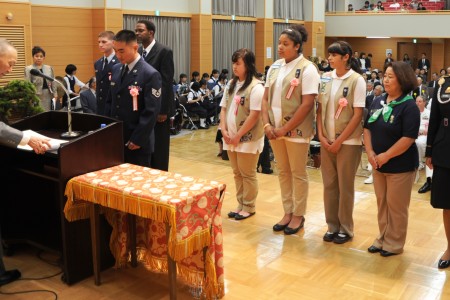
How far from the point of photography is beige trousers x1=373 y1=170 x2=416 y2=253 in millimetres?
3900

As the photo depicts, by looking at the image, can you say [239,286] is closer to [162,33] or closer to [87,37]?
[87,37]

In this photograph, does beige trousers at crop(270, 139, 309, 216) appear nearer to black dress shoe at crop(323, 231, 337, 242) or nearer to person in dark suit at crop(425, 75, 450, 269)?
black dress shoe at crop(323, 231, 337, 242)

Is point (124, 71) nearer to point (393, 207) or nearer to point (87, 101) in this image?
point (393, 207)

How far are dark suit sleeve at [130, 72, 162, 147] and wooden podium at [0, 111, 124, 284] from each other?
0.27 m

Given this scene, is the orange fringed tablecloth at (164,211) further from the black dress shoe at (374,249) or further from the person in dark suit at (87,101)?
the person in dark suit at (87,101)

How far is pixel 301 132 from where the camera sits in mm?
4355

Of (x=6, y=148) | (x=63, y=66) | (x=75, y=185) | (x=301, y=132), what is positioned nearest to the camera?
(x=75, y=185)

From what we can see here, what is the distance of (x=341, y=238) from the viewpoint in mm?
4344

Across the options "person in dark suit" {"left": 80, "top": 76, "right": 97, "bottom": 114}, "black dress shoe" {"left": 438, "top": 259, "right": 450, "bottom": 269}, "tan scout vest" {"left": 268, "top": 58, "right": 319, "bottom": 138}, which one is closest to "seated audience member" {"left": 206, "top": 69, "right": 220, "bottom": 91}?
"person in dark suit" {"left": 80, "top": 76, "right": 97, "bottom": 114}

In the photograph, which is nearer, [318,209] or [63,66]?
[318,209]

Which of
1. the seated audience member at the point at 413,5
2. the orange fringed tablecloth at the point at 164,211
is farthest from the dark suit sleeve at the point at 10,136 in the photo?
the seated audience member at the point at 413,5

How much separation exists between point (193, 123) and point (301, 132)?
773 cm

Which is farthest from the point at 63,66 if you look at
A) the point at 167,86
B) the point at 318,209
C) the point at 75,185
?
the point at 75,185

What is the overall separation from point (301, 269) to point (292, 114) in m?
1.24
